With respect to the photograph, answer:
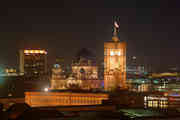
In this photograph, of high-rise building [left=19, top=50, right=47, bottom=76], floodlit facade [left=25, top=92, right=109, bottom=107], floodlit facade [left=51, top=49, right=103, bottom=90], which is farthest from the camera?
high-rise building [left=19, top=50, right=47, bottom=76]

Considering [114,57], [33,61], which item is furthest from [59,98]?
[33,61]

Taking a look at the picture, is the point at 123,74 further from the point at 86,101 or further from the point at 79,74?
the point at 86,101

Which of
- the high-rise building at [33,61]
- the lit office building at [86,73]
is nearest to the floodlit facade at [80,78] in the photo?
the lit office building at [86,73]

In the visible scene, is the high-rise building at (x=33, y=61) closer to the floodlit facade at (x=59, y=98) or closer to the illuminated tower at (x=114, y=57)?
the illuminated tower at (x=114, y=57)

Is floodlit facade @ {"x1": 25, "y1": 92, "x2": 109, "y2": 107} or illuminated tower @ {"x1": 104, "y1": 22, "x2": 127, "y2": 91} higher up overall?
illuminated tower @ {"x1": 104, "y1": 22, "x2": 127, "y2": 91}

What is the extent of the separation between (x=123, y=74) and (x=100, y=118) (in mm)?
50190

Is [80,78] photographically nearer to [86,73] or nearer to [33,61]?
[86,73]

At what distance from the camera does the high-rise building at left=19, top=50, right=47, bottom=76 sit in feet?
377

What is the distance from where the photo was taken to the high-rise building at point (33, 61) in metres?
115

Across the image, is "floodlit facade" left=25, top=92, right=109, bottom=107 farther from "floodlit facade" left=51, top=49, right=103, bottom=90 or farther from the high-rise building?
the high-rise building

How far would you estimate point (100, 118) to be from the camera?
10.9m

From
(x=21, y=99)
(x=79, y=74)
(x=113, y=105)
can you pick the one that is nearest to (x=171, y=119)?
(x=113, y=105)

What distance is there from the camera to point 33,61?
117188mm

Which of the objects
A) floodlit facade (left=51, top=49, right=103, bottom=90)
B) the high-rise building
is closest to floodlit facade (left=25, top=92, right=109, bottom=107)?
floodlit facade (left=51, top=49, right=103, bottom=90)
